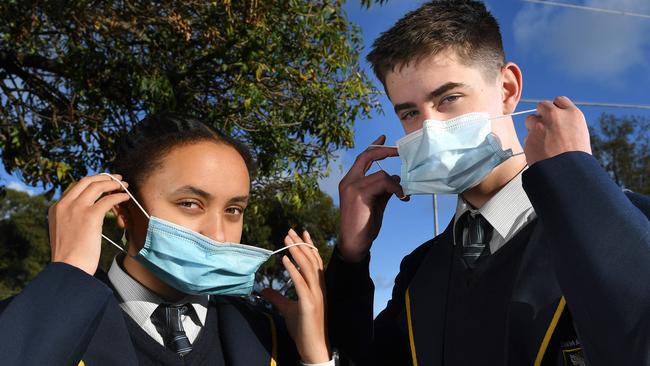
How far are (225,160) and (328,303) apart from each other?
74 cm

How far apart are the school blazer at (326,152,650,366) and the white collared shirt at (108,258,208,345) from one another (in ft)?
1.80

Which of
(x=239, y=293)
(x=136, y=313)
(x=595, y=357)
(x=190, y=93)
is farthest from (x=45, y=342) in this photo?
(x=190, y=93)

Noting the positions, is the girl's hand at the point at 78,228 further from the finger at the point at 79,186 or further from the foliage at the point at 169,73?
the foliage at the point at 169,73

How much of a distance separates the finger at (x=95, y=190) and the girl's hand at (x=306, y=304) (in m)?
0.72

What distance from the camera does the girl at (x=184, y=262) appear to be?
94.6 inches

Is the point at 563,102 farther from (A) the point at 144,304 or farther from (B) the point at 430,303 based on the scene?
(A) the point at 144,304

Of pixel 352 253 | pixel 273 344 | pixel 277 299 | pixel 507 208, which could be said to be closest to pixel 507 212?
pixel 507 208

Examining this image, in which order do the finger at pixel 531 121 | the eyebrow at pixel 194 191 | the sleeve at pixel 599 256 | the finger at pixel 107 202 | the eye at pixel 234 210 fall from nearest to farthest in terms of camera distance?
the sleeve at pixel 599 256
the finger at pixel 531 121
the finger at pixel 107 202
the eyebrow at pixel 194 191
the eye at pixel 234 210

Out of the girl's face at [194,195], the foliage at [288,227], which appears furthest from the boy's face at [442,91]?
the foliage at [288,227]

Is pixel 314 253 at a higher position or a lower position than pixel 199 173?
lower

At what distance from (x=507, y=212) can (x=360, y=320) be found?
0.72 meters

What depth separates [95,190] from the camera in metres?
2.42

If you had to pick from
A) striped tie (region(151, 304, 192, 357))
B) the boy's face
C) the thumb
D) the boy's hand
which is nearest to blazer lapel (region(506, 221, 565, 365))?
the boy's hand

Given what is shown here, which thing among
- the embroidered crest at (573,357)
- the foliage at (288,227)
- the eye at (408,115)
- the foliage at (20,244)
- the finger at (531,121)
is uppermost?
the foliage at (20,244)
